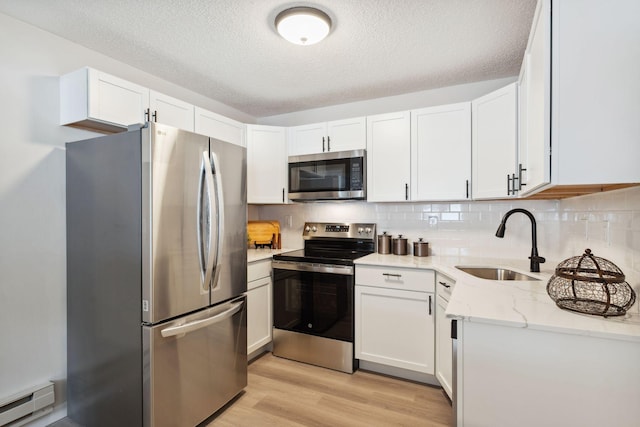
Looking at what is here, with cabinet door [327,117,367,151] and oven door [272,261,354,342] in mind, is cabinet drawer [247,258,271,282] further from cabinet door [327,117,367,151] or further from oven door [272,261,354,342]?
cabinet door [327,117,367,151]

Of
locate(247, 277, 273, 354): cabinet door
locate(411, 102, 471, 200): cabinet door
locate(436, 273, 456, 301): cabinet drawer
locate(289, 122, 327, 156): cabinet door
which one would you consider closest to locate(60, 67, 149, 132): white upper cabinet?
locate(289, 122, 327, 156): cabinet door

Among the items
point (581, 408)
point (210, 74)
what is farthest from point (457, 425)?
point (210, 74)

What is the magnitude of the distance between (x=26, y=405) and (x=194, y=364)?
973 millimetres

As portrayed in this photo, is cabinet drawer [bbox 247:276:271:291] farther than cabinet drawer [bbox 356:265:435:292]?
Yes

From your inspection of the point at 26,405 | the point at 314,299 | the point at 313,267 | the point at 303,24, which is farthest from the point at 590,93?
the point at 26,405

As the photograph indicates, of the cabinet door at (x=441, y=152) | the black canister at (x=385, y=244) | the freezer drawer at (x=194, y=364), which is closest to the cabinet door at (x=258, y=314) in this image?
the freezer drawer at (x=194, y=364)

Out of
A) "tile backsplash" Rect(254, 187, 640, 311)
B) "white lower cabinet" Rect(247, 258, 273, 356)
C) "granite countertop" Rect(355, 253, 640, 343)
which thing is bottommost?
"white lower cabinet" Rect(247, 258, 273, 356)

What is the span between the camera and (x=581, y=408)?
1042mm

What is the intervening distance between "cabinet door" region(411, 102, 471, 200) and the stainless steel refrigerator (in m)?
1.55

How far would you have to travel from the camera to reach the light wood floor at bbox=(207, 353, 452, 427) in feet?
6.52

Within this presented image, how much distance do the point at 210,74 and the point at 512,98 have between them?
2.28 meters

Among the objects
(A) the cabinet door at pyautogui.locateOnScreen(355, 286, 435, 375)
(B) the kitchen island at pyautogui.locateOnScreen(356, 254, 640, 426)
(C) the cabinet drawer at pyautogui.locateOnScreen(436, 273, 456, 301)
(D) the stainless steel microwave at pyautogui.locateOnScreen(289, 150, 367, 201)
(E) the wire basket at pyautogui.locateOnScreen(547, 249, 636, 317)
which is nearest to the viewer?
(B) the kitchen island at pyautogui.locateOnScreen(356, 254, 640, 426)

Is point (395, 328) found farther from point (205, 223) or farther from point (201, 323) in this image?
point (205, 223)

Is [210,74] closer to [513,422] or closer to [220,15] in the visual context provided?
[220,15]
